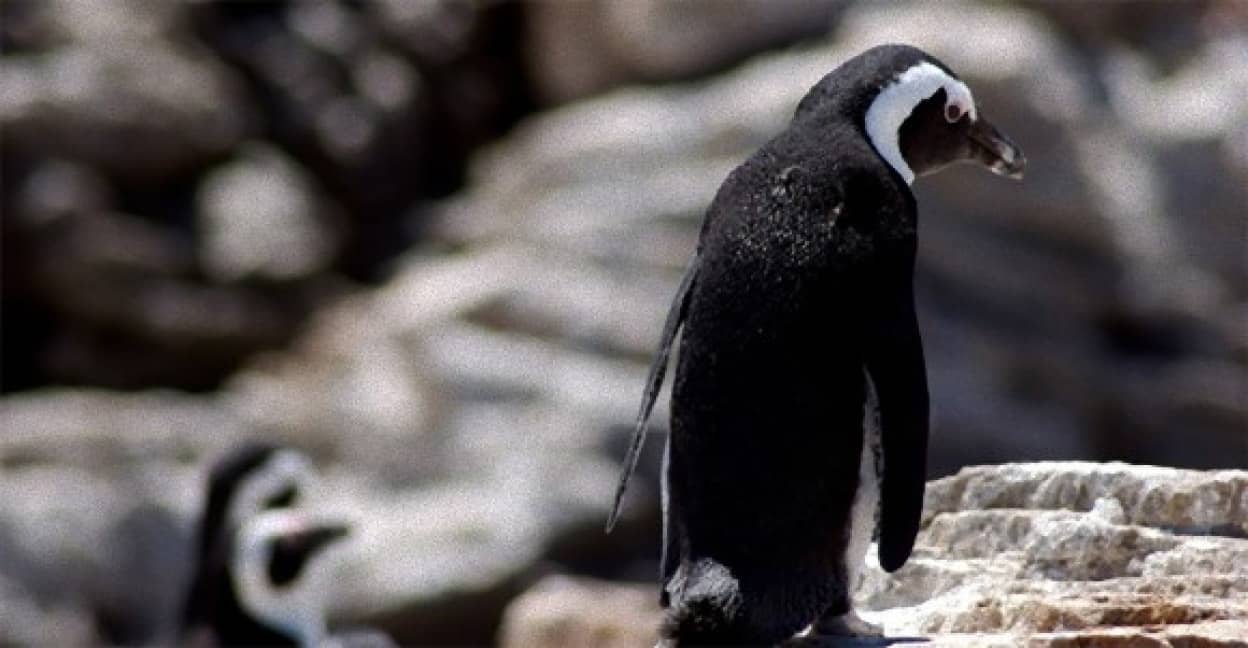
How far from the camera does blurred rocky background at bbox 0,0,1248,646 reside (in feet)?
43.5

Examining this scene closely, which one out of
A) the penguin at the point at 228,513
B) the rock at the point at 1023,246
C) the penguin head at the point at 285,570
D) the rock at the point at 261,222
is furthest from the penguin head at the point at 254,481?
the rock at the point at 261,222

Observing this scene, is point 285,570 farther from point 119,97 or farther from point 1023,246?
point 119,97

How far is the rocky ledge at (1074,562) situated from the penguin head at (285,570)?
449 centimetres

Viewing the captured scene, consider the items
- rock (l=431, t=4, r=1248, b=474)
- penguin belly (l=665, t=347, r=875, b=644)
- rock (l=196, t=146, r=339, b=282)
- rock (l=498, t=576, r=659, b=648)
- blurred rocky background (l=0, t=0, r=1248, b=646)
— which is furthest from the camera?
rock (l=196, t=146, r=339, b=282)

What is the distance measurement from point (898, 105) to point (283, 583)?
507 cm

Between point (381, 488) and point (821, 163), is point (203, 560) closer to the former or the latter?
point (381, 488)

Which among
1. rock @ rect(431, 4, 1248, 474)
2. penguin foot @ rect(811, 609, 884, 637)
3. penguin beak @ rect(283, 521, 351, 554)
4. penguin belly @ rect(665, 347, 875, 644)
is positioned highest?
rock @ rect(431, 4, 1248, 474)

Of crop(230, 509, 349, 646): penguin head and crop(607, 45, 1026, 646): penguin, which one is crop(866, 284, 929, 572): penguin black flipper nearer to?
crop(607, 45, 1026, 646): penguin

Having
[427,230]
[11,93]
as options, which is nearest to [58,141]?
[11,93]

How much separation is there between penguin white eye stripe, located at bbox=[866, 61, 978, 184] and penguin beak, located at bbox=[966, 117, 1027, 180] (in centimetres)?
21

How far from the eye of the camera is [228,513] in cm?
941

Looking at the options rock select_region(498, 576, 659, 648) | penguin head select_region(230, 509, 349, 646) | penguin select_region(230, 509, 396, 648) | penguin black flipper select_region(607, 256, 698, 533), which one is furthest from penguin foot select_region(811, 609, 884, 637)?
penguin head select_region(230, 509, 349, 646)

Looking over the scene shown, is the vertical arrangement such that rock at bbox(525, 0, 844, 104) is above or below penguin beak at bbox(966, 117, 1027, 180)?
above

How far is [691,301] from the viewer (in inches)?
167
